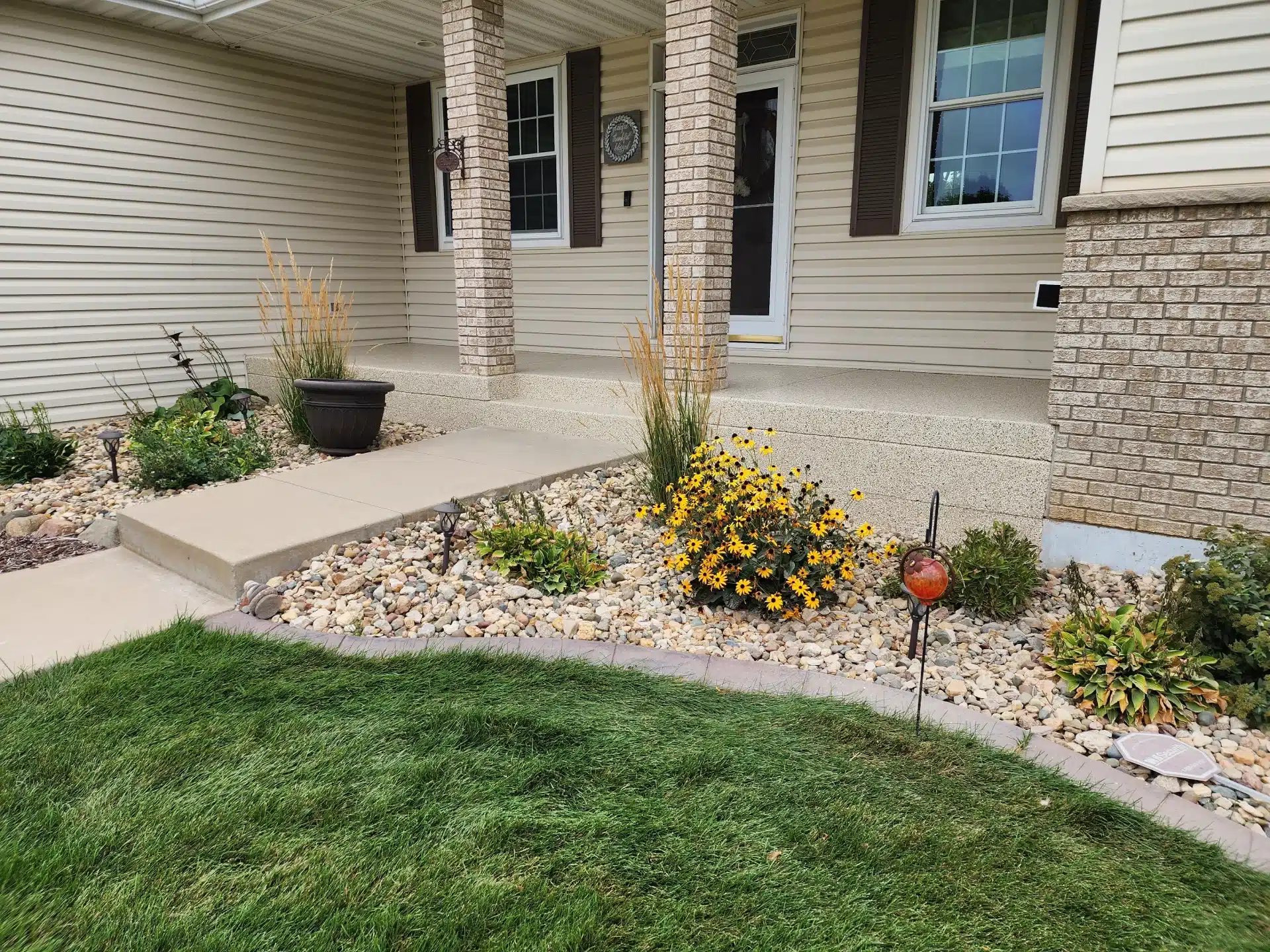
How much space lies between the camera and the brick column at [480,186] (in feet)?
17.6

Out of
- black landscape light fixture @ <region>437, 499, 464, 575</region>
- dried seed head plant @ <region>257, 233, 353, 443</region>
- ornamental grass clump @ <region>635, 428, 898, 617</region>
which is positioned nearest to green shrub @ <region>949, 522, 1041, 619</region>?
ornamental grass clump @ <region>635, 428, 898, 617</region>

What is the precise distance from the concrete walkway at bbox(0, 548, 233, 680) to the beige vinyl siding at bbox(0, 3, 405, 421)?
341cm

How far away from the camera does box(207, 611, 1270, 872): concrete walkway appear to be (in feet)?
6.34

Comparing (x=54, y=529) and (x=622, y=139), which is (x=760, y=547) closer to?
(x=54, y=529)

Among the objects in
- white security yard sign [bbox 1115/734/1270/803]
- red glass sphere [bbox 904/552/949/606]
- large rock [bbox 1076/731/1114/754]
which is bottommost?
large rock [bbox 1076/731/1114/754]

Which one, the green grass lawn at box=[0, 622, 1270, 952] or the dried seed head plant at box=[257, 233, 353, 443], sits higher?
the dried seed head plant at box=[257, 233, 353, 443]

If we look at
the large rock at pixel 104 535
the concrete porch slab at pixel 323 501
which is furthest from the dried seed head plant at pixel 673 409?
the large rock at pixel 104 535

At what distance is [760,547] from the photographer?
3055 millimetres

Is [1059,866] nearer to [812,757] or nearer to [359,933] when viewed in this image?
[812,757]

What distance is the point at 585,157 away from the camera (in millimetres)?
6953

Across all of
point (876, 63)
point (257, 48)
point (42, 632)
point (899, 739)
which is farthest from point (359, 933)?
point (257, 48)

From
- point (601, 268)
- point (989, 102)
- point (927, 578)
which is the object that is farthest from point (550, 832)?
point (601, 268)

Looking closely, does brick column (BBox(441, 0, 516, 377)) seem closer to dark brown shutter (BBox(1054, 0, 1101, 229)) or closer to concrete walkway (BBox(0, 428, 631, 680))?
concrete walkway (BBox(0, 428, 631, 680))

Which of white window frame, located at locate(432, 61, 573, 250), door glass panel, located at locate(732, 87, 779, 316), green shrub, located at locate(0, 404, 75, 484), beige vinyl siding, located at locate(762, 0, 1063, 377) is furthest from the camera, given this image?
white window frame, located at locate(432, 61, 573, 250)
